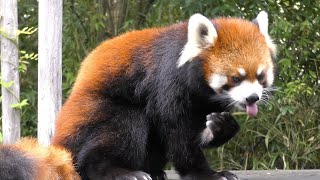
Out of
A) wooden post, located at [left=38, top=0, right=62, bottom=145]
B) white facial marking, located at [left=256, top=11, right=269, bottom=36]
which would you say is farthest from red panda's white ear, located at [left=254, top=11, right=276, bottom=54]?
wooden post, located at [left=38, top=0, right=62, bottom=145]

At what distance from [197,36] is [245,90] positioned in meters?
0.34

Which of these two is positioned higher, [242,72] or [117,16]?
[117,16]

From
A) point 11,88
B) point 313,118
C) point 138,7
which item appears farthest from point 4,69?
point 313,118

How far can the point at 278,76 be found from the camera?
514 centimetres

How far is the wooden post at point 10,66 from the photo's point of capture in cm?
412

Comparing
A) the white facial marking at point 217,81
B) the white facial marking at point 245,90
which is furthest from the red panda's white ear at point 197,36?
the white facial marking at point 245,90

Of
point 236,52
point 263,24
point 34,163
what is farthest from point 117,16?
point 34,163

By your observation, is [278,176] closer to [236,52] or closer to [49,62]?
[236,52]

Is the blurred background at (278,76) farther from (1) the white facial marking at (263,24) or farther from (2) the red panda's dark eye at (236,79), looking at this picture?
(2) the red panda's dark eye at (236,79)

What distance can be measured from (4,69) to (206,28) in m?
1.61

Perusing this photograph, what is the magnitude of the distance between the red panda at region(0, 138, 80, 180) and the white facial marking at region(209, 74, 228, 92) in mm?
736

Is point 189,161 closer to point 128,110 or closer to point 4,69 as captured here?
point 128,110

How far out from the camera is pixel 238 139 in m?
5.59

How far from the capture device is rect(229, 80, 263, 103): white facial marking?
3.01 metres
